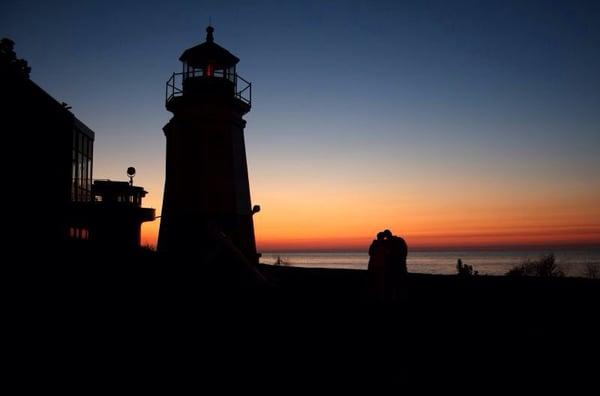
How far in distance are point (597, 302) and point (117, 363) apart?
1186 centimetres

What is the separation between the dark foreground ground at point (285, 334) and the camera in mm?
6770

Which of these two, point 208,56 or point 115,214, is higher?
point 208,56

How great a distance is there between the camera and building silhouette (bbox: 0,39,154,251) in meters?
15.8

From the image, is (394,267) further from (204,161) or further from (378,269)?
(204,161)

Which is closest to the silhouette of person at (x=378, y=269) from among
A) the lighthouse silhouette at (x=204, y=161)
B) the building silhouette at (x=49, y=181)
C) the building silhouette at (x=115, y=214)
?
the lighthouse silhouette at (x=204, y=161)

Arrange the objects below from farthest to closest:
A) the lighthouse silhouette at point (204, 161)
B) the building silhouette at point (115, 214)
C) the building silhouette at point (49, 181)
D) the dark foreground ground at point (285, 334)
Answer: the building silhouette at point (115, 214)
the lighthouse silhouette at point (204, 161)
the building silhouette at point (49, 181)
the dark foreground ground at point (285, 334)

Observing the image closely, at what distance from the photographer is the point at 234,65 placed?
75.6 feet

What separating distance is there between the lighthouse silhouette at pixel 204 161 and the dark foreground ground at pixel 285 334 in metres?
5.74

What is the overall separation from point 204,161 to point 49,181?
6332mm

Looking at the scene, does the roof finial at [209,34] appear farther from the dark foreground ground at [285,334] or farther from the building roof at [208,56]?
the dark foreground ground at [285,334]

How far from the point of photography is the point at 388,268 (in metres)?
12.4

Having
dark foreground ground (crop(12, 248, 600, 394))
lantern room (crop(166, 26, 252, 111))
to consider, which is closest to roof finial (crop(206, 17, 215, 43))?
lantern room (crop(166, 26, 252, 111))

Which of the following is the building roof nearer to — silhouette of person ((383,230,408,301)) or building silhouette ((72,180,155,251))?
building silhouette ((72,180,155,251))

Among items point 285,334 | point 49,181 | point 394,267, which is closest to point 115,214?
point 49,181
